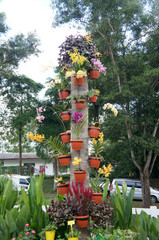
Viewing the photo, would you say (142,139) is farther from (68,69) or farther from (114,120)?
(68,69)

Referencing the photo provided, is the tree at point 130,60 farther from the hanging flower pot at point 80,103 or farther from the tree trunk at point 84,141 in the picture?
the hanging flower pot at point 80,103

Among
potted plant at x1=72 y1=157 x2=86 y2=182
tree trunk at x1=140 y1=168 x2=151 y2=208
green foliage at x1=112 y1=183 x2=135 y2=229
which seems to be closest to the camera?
potted plant at x1=72 y1=157 x2=86 y2=182

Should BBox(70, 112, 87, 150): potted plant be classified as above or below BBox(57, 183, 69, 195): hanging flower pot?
above

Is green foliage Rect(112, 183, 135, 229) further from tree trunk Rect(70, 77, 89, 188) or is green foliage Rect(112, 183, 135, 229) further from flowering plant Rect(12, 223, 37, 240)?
flowering plant Rect(12, 223, 37, 240)

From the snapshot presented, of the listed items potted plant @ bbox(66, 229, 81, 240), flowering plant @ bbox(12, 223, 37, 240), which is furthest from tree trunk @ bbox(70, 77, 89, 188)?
flowering plant @ bbox(12, 223, 37, 240)

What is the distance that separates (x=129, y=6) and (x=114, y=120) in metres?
5.07

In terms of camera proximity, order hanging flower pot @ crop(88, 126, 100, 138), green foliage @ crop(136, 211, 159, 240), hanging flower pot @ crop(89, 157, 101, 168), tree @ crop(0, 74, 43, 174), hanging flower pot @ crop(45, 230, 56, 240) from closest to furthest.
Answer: green foliage @ crop(136, 211, 159, 240), hanging flower pot @ crop(45, 230, 56, 240), hanging flower pot @ crop(89, 157, 101, 168), hanging flower pot @ crop(88, 126, 100, 138), tree @ crop(0, 74, 43, 174)

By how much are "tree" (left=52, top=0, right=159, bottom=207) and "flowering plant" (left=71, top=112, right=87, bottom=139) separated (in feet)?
22.0

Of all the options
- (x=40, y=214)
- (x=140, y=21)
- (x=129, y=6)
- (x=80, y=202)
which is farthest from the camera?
(x=140, y=21)

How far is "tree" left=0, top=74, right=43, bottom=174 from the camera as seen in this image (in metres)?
17.1

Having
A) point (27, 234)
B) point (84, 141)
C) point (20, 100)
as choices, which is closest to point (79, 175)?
point (84, 141)

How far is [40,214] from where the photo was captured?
10.0ft

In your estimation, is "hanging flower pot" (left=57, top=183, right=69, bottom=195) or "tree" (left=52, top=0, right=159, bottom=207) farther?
"tree" (left=52, top=0, right=159, bottom=207)

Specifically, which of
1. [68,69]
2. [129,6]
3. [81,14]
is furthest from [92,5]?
[68,69]
